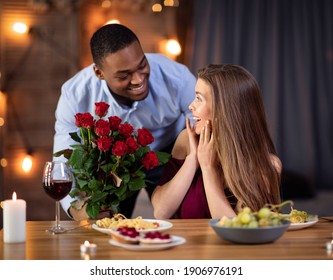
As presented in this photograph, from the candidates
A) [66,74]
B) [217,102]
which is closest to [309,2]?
[66,74]

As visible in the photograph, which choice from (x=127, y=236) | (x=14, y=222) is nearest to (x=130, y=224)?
(x=127, y=236)

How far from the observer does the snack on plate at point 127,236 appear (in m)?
1.56

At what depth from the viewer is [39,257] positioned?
1.51 m

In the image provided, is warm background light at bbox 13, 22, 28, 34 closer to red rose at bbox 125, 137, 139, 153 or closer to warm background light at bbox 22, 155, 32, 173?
warm background light at bbox 22, 155, 32, 173

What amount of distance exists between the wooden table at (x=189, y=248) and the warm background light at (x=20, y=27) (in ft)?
10.3

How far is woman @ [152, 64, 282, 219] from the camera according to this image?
2281mm

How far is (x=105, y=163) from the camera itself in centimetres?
217

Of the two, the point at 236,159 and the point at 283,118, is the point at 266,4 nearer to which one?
the point at 283,118

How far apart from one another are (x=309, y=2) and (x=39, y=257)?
368 centimetres

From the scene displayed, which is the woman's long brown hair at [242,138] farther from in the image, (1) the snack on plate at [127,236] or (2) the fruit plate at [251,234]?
(1) the snack on plate at [127,236]

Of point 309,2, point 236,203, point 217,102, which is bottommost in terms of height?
point 236,203

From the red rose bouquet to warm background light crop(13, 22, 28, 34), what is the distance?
277 centimetres

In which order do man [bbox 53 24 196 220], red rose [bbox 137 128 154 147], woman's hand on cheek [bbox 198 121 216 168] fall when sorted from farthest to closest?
man [bbox 53 24 196 220], woman's hand on cheek [bbox 198 121 216 168], red rose [bbox 137 128 154 147]

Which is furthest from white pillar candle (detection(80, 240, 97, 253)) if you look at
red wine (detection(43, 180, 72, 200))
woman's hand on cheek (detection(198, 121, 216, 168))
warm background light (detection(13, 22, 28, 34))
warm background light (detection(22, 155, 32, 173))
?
warm background light (detection(13, 22, 28, 34))
